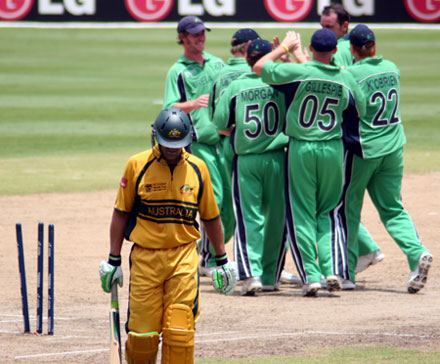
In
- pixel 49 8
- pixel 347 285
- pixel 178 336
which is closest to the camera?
pixel 178 336

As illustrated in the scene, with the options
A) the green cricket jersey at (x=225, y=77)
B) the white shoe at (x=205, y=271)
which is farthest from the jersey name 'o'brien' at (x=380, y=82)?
the white shoe at (x=205, y=271)

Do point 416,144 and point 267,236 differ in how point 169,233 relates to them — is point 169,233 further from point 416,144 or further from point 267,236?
point 416,144

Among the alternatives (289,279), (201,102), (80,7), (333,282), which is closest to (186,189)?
(333,282)

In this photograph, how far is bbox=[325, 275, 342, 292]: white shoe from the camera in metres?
8.15

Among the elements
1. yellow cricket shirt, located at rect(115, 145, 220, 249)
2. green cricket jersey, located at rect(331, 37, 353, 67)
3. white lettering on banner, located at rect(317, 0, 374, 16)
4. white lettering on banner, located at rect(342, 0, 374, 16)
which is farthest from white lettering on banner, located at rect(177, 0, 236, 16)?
yellow cricket shirt, located at rect(115, 145, 220, 249)

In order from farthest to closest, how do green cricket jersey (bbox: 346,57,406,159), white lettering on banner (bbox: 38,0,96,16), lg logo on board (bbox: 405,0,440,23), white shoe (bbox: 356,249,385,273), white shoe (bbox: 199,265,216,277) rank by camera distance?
lg logo on board (bbox: 405,0,440,23)
white lettering on banner (bbox: 38,0,96,16)
white shoe (bbox: 199,265,216,277)
white shoe (bbox: 356,249,385,273)
green cricket jersey (bbox: 346,57,406,159)

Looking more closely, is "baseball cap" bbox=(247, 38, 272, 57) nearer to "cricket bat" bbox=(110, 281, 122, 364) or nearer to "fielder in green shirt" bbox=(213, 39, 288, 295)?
"fielder in green shirt" bbox=(213, 39, 288, 295)

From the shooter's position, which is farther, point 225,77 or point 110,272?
point 225,77

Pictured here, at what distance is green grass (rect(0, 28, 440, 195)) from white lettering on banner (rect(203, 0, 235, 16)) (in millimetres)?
1251

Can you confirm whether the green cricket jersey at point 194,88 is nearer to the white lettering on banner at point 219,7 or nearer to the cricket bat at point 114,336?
the cricket bat at point 114,336

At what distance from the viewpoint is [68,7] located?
3197 centimetres

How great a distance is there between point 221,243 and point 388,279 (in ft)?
12.0

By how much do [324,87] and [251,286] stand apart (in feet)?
5.89

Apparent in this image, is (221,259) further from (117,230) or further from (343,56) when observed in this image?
(343,56)
